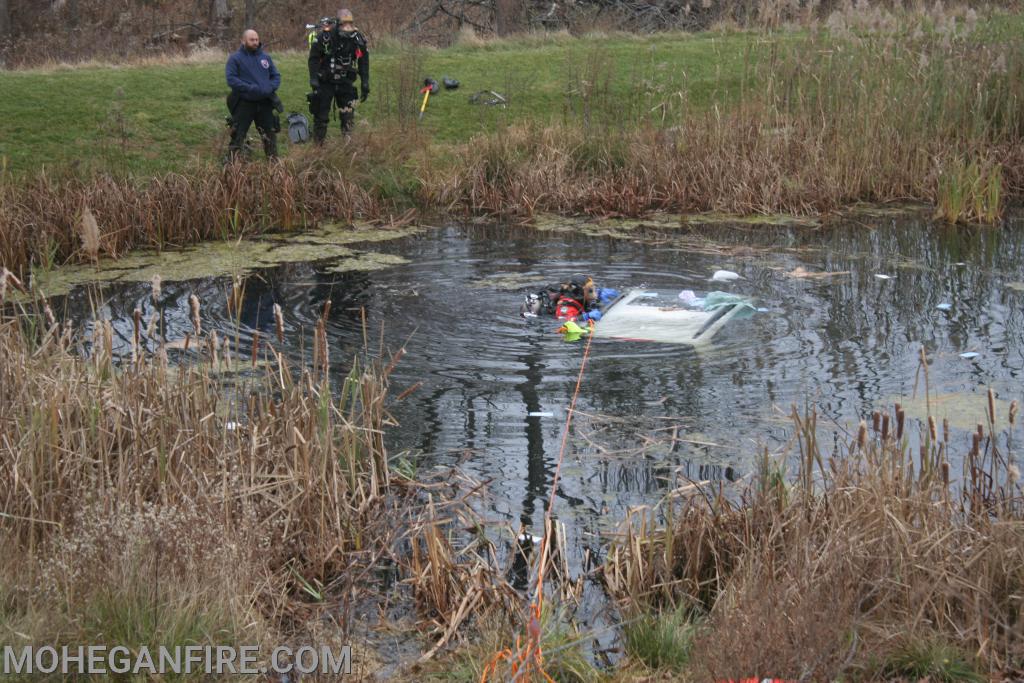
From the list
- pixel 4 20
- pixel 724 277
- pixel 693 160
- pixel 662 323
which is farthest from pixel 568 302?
pixel 4 20

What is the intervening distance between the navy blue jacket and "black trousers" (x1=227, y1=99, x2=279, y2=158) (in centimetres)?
17

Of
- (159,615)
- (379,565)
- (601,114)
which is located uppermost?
(601,114)

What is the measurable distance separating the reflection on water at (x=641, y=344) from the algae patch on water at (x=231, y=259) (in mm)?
257

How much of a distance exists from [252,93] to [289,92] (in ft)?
12.5

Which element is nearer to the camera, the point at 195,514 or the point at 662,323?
the point at 195,514

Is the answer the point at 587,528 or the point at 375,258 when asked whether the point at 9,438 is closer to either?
the point at 587,528

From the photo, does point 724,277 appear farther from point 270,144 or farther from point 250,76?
point 250,76

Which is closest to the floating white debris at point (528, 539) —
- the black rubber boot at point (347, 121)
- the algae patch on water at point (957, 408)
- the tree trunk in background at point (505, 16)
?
the algae patch on water at point (957, 408)

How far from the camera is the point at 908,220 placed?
1111cm

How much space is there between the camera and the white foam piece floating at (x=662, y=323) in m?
7.47

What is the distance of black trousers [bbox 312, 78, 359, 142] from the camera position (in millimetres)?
13562

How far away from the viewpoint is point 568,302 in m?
7.86

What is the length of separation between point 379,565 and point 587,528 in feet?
2.91

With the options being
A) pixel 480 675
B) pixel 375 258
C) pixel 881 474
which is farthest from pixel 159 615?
pixel 375 258
